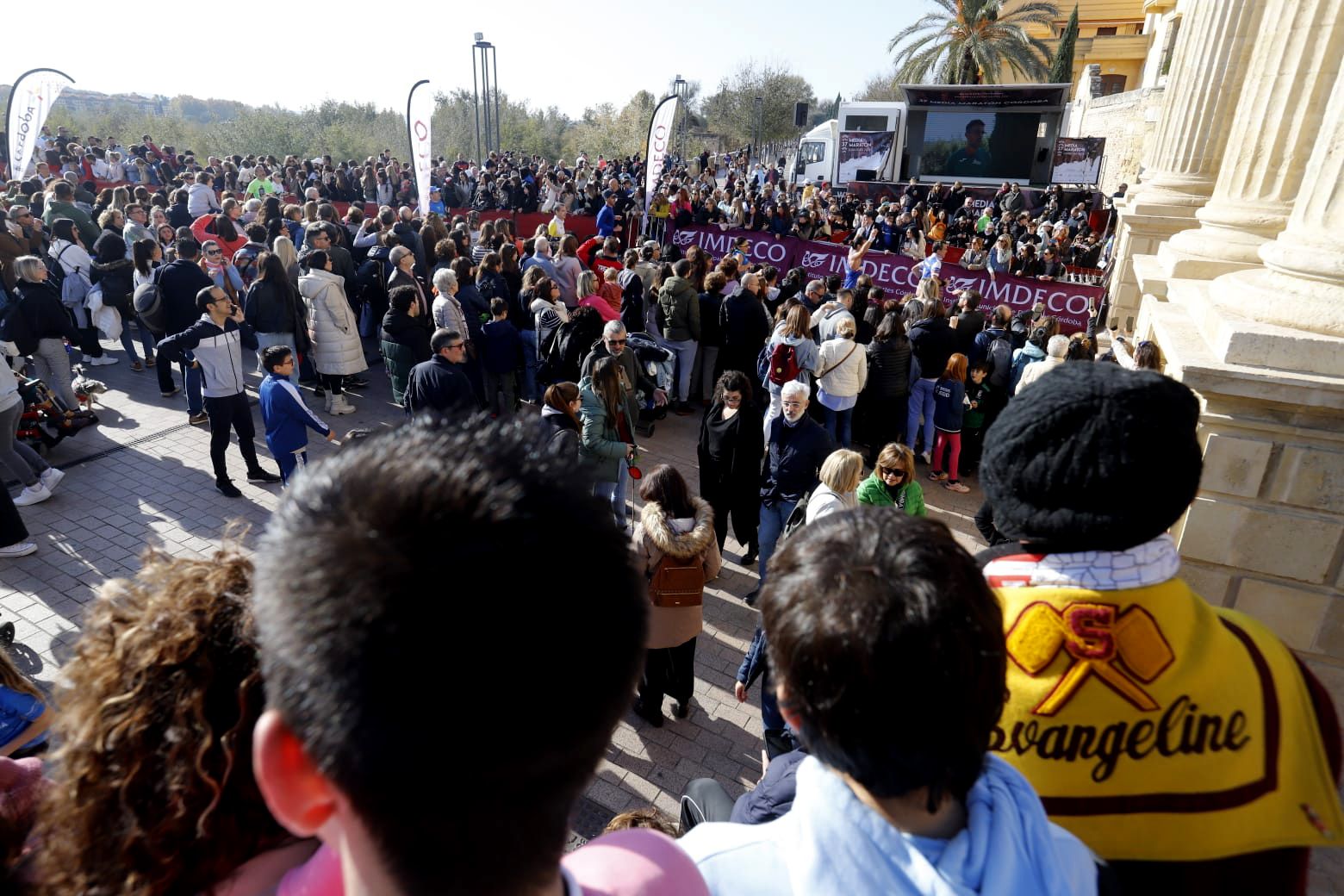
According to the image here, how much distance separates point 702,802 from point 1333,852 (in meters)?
3.52

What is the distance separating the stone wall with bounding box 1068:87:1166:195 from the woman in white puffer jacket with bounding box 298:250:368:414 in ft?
85.7

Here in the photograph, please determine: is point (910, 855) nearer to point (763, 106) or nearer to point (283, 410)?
point (283, 410)

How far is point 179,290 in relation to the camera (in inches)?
310

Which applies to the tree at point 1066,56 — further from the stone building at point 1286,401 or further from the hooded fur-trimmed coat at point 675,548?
the hooded fur-trimmed coat at point 675,548

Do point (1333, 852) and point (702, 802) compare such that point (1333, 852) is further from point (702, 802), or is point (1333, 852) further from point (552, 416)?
point (552, 416)

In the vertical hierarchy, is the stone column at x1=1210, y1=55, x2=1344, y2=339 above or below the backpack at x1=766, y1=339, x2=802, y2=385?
above

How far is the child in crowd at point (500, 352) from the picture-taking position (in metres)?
7.99

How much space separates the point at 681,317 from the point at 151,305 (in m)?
5.59

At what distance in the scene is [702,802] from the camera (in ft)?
8.02

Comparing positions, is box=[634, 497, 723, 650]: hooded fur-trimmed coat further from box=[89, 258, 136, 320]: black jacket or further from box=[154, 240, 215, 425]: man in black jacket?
box=[89, 258, 136, 320]: black jacket

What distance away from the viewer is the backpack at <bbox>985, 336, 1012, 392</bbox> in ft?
24.0

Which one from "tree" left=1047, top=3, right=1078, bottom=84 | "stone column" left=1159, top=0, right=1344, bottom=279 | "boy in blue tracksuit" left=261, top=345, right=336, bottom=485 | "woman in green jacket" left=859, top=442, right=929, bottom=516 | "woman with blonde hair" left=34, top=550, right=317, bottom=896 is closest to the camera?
"woman with blonde hair" left=34, top=550, right=317, bottom=896

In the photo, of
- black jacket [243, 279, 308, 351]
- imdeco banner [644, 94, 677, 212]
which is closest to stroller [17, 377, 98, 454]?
black jacket [243, 279, 308, 351]

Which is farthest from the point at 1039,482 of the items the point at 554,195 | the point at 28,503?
the point at 554,195
